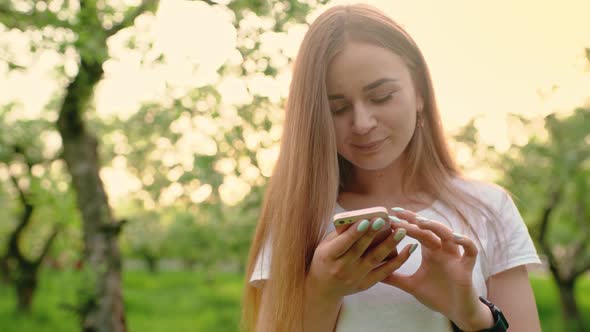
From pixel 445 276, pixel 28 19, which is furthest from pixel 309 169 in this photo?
pixel 28 19

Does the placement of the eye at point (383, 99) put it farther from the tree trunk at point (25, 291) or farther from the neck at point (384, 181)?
the tree trunk at point (25, 291)

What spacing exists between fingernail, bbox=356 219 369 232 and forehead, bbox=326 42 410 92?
0.43 meters

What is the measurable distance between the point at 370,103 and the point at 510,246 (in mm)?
533

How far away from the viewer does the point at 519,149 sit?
6062 millimetres

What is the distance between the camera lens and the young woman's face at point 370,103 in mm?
1746

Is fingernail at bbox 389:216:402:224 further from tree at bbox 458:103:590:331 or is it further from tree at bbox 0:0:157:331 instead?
tree at bbox 0:0:157:331

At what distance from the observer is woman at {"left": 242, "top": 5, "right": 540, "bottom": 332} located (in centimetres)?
168

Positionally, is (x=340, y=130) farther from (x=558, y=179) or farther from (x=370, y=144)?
(x=558, y=179)

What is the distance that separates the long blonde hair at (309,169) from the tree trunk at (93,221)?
3.63m

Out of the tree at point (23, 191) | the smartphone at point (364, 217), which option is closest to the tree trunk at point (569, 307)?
the tree at point (23, 191)

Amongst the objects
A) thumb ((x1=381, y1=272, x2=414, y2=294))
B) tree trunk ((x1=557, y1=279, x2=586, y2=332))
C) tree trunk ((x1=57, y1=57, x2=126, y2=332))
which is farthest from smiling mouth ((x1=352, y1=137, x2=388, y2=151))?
tree trunk ((x1=557, y1=279, x2=586, y2=332))

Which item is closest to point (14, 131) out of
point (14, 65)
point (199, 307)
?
point (14, 65)

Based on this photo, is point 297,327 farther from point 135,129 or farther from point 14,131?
point 14,131

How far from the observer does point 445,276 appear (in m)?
1.59
